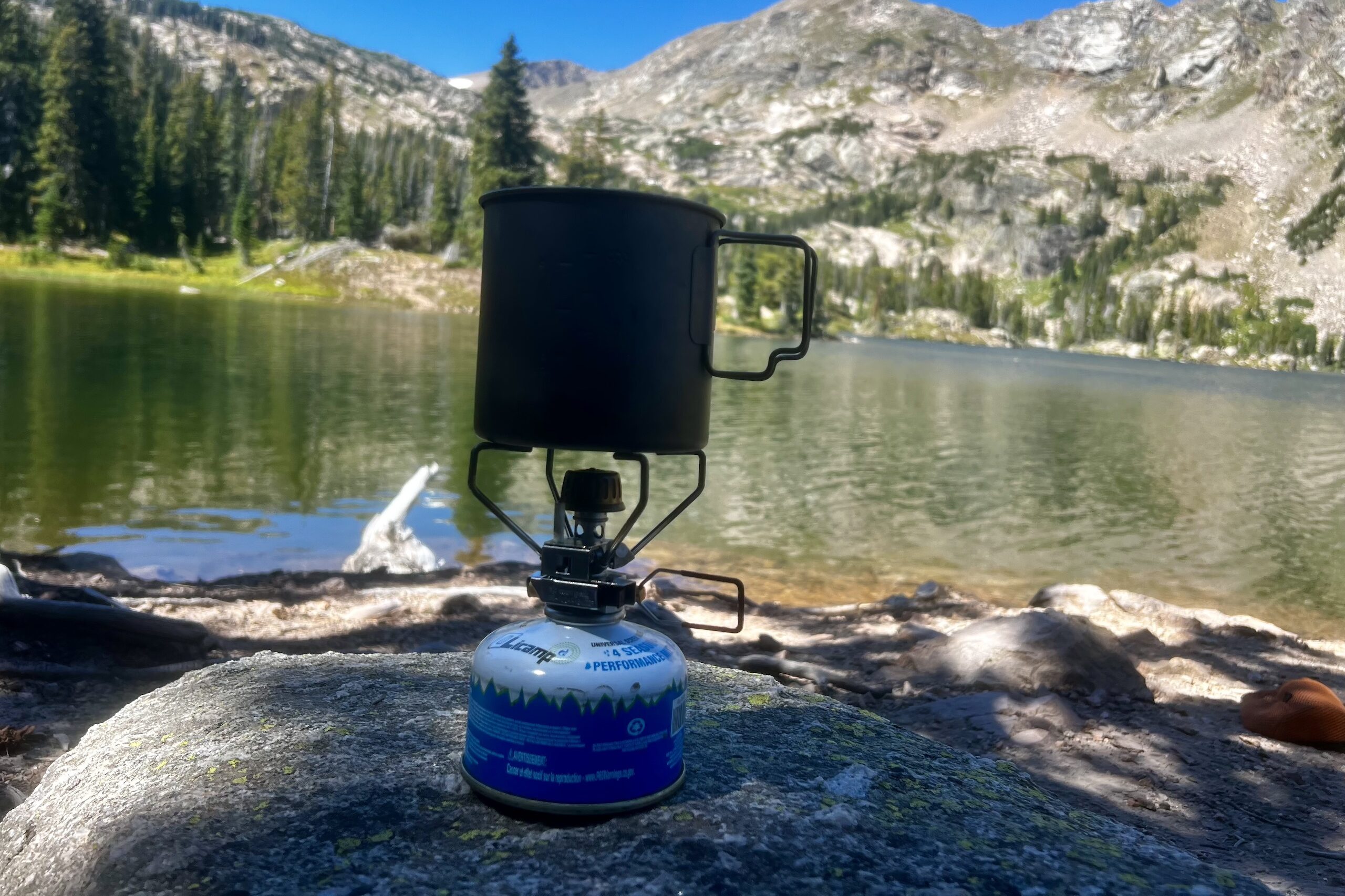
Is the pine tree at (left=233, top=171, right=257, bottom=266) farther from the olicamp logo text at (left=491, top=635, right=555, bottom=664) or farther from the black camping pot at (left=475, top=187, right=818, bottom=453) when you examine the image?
the olicamp logo text at (left=491, top=635, right=555, bottom=664)

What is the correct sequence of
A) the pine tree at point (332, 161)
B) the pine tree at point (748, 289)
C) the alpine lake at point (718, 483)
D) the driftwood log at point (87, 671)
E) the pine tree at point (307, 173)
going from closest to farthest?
1. the driftwood log at point (87, 671)
2. the alpine lake at point (718, 483)
3. the pine tree at point (307, 173)
4. the pine tree at point (332, 161)
5. the pine tree at point (748, 289)

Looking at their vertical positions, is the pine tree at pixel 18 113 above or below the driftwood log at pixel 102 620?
above

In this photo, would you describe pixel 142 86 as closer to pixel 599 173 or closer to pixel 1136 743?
pixel 599 173

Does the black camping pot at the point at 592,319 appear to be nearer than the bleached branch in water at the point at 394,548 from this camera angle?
Yes

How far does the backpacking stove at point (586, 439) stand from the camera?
7.77 ft

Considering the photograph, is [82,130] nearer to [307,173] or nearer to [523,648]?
[307,173]

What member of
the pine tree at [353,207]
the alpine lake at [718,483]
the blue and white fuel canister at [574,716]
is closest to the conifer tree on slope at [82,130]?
the pine tree at [353,207]

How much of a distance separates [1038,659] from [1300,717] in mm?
1363

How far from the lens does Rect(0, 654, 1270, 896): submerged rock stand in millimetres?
2223

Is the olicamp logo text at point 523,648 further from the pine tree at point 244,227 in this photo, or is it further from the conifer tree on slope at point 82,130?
the pine tree at point 244,227

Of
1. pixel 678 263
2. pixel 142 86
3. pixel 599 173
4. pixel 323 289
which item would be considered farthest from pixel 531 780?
pixel 142 86

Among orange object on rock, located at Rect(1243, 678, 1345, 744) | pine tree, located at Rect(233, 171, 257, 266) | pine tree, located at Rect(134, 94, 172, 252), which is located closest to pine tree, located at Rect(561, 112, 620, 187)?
pine tree, located at Rect(233, 171, 257, 266)

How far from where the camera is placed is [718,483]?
1859 cm

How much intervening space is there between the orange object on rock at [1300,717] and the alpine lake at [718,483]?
4919 mm
